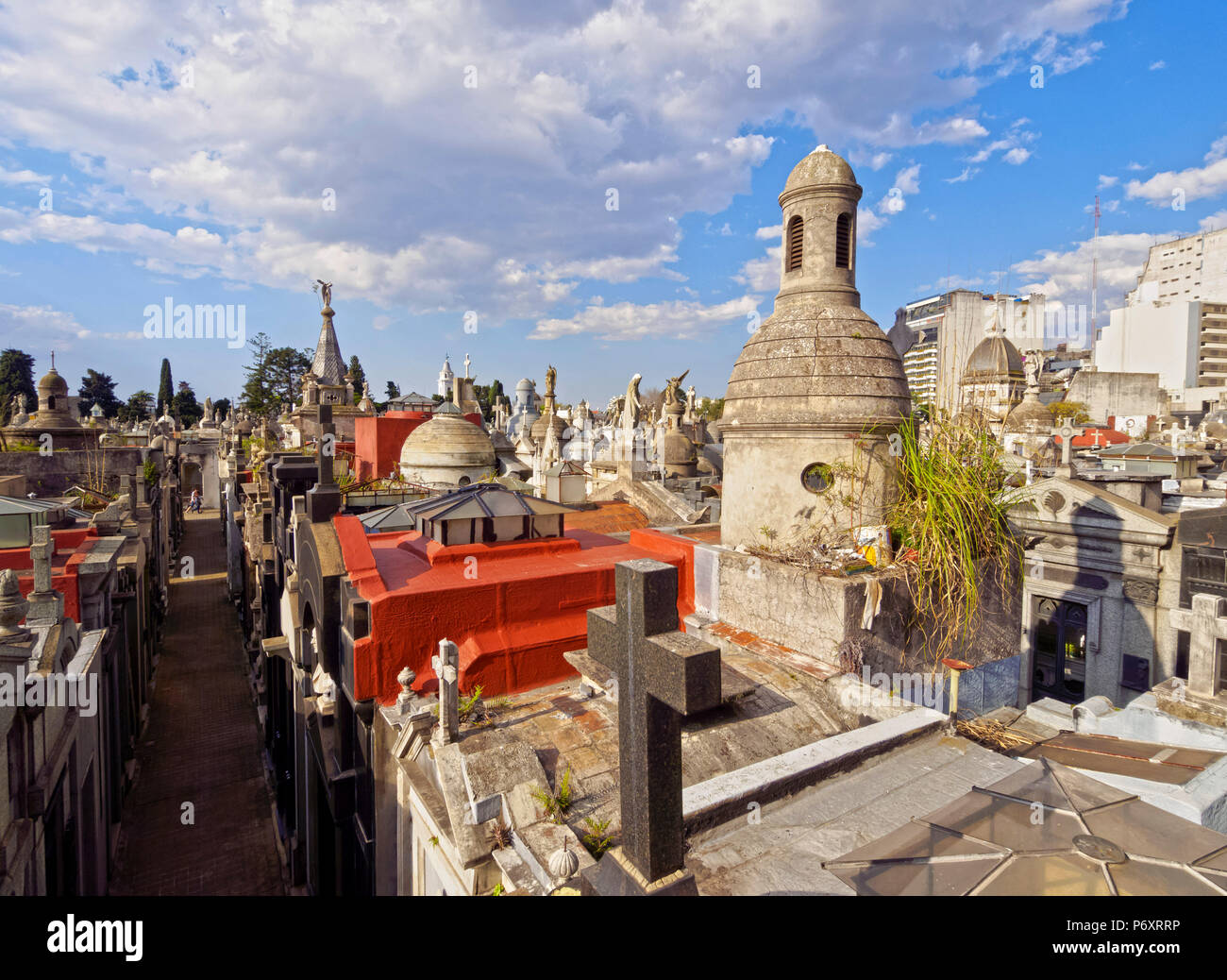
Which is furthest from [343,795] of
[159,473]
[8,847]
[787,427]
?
[159,473]

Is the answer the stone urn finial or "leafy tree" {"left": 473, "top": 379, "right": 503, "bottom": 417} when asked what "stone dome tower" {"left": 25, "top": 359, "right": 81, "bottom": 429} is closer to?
the stone urn finial

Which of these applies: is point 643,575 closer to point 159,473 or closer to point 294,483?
point 294,483

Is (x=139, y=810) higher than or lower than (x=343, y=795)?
lower

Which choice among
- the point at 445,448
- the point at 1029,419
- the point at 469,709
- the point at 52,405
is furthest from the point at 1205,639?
the point at 52,405

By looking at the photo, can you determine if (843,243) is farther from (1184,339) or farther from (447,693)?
(1184,339)

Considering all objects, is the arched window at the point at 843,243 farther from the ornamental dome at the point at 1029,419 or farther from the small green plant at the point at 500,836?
the ornamental dome at the point at 1029,419

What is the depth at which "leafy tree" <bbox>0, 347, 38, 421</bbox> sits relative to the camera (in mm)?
73019

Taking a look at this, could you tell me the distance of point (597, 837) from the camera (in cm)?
577

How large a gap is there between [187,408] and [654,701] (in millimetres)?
111227

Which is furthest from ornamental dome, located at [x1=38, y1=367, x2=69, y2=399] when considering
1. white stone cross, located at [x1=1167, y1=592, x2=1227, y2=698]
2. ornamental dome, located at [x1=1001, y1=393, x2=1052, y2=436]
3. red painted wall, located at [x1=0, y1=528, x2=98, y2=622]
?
ornamental dome, located at [x1=1001, y1=393, x2=1052, y2=436]

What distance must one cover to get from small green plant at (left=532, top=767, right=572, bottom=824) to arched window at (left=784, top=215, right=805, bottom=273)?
30.1 ft

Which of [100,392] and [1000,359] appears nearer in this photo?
[1000,359]
